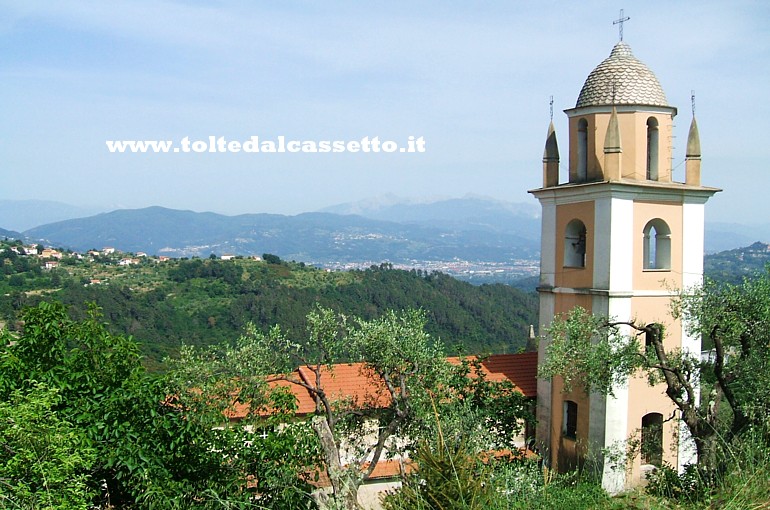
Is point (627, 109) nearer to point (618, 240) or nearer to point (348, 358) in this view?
point (618, 240)

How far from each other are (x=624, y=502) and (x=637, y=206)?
1072 centimetres

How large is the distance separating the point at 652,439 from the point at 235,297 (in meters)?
45.5

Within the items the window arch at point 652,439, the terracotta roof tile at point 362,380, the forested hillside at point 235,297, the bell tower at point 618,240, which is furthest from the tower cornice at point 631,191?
the forested hillside at point 235,297

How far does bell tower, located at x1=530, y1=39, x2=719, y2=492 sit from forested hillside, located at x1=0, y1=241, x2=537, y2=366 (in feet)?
83.9

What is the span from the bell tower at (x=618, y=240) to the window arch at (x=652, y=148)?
2 centimetres

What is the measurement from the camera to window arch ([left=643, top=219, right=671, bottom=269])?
57.7 ft

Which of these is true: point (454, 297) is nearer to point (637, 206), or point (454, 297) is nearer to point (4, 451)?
point (637, 206)

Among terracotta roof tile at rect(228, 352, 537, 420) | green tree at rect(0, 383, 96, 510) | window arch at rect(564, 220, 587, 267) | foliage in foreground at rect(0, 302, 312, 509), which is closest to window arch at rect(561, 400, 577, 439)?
terracotta roof tile at rect(228, 352, 537, 420)

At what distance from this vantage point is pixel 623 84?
17.8 metres

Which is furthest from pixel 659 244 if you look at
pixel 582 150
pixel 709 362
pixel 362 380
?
pixel 362 380

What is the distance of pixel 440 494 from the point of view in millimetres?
6660

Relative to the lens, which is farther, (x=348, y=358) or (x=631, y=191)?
(x=631, y=191)

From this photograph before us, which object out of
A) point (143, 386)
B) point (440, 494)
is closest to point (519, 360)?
point (143, 386)

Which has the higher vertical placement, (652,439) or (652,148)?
(652,148)
